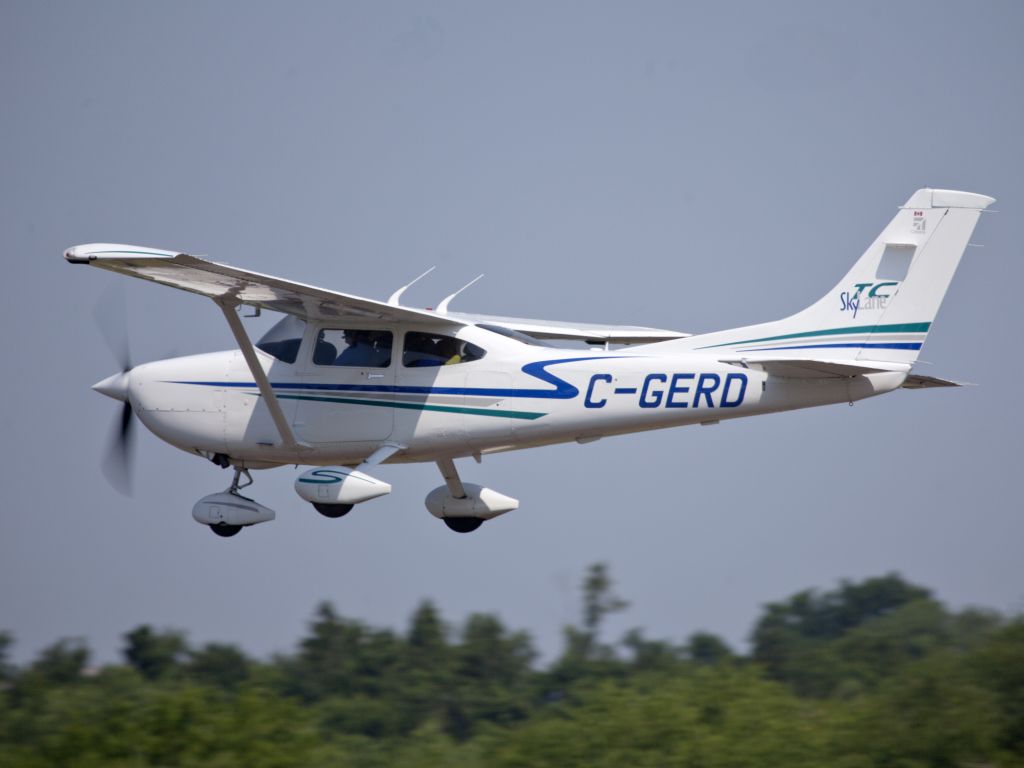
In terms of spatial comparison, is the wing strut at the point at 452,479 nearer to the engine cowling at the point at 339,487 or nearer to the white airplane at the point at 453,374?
the white airplane at the point at 453,374

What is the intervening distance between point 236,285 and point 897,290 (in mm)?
5905

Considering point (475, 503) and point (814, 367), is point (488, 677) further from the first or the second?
point (814, 367)

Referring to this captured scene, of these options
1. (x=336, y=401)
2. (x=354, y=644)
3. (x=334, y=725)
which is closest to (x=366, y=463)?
(x=336, y=401)

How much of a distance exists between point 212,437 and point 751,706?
8332 mm

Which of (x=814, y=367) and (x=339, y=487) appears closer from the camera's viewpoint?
(x=814, y=367)

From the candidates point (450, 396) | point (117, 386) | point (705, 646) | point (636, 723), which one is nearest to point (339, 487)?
point (450, 396)

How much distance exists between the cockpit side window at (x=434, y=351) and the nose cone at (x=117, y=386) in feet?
10.4

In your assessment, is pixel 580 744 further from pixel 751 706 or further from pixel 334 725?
pixel 334 725

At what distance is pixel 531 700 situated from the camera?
28.8 meters

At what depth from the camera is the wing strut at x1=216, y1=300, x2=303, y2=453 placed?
504 inches

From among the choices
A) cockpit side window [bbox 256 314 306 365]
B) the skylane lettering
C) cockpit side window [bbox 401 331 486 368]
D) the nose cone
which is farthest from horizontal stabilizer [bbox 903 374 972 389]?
the nose cone

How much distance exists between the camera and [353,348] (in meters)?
13.2

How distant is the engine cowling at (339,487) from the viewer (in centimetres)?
1264

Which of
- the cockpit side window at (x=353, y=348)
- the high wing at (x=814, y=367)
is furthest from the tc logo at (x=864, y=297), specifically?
the cockpit side window at (x=353, y=348)
